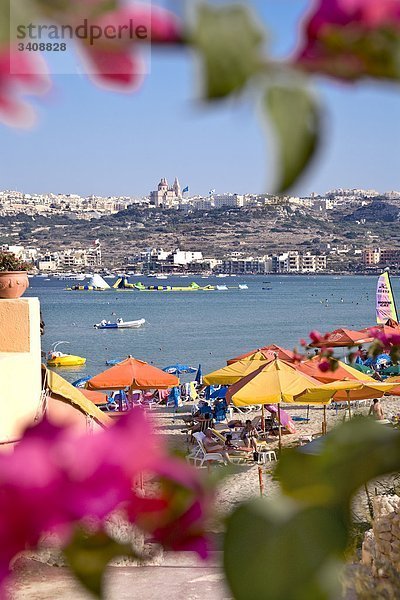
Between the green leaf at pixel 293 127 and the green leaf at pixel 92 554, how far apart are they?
18 centimetres

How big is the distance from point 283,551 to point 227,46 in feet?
0.69

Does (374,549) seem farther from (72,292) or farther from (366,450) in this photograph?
(72,292)

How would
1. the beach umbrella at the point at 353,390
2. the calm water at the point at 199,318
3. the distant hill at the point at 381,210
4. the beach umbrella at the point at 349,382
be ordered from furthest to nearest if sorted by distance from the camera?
the calm water at the point at 199,318, the distant hill at the point at 381,210, the beach umbrella at the point at 349,382, the beach umbrella at the point at 353,390

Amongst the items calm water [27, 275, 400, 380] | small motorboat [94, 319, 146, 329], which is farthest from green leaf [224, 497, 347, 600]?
small motorboat [94, 319, 146, 329]

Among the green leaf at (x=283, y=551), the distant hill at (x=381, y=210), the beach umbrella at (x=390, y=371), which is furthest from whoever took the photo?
the beach umbrella at (x=390, y=371)

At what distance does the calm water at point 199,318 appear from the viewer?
51331 mm


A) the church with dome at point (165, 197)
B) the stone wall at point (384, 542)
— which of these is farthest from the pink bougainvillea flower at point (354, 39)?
the church with dome at point (165, 197)

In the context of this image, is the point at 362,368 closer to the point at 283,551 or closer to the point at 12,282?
the point at 12,282

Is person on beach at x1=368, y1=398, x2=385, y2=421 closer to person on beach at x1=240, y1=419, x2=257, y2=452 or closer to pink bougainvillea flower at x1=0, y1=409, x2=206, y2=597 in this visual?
pink bougainvillea flower at x1=0, y1=409, x2=206, y2=597

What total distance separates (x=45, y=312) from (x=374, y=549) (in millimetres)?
77429

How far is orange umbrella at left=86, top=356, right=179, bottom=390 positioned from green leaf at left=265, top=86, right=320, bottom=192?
555 inches

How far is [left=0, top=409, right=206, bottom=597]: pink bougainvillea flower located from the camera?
14.8 inches

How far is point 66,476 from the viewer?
1.26 ft

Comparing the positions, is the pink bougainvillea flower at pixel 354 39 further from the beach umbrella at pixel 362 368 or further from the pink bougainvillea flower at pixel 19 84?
the beach umbrella at pixel 362 368
